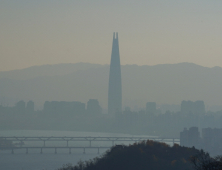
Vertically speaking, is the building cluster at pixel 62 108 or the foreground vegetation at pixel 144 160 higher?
the building cluster at pixel 62 108

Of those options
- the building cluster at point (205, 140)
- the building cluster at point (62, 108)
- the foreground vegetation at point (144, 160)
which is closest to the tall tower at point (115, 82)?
the building cluster at point (62, 108)

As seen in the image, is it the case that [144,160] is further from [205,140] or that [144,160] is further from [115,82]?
[115,82]

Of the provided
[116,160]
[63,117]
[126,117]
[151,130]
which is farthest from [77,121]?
[116,160]

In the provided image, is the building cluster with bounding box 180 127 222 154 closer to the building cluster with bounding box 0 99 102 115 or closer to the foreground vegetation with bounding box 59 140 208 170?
the foreground vegetation with bounding box 59 140 208 170

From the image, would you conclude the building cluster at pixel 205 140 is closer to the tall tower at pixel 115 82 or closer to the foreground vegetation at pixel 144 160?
the foreground vegetation at pixel 144 160

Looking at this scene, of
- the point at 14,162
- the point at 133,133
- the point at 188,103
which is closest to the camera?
the point at 14,162

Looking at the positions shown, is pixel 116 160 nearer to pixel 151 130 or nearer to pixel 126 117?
pixel 151 130
